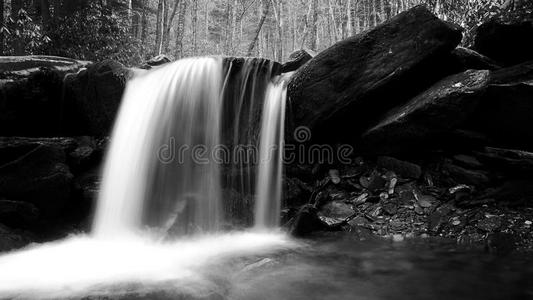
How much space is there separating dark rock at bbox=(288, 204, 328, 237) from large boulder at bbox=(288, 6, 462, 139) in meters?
1.83

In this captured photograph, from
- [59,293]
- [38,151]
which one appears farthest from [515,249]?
[38,151]

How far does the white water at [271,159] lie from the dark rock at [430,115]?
1.87 metres

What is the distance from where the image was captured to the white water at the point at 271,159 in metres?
7.21

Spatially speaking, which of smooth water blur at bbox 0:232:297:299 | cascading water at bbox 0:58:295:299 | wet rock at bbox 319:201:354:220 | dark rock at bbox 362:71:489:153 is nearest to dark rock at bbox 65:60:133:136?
cascading water at bbox 0:58:295:299

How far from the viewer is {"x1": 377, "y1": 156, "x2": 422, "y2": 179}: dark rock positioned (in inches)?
269

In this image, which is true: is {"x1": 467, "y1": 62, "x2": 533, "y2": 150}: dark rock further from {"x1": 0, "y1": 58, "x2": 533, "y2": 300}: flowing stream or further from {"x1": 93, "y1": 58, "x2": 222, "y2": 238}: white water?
{"x1": 93, "y1": 58, "x2": 222, "y2": 238}: white water

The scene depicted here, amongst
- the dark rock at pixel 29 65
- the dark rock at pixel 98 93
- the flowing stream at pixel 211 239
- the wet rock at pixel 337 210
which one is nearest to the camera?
the flowing stream at pixel 211 239

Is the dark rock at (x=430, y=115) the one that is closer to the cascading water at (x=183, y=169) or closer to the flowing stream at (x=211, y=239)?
the flowing stream at (x=211, y=239)

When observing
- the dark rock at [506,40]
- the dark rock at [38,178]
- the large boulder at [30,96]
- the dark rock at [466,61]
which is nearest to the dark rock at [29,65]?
the large boulder at [30,96]

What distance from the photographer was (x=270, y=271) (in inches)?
177

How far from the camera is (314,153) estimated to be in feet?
25.5

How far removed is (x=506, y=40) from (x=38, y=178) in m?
9.79

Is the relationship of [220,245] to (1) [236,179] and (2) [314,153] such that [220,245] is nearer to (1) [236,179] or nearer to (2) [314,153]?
(1) [236,179]

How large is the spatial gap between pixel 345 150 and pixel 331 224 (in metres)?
1.90
